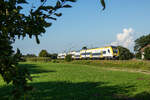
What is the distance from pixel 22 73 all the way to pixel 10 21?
77 cm

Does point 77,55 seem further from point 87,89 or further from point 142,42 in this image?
point 87,89

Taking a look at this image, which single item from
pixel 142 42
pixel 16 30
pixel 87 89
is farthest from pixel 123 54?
pixel 16 30

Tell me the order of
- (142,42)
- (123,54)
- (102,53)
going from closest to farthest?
(102,53) < (123,54) < (142,42)

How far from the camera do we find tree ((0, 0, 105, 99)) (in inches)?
77.9

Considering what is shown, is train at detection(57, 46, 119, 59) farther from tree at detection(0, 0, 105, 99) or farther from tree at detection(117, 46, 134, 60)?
tree at detection(0, 0, 105, 99)

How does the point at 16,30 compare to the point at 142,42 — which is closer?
the point at 16,30

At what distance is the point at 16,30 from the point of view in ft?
8.53

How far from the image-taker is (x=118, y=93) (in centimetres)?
827

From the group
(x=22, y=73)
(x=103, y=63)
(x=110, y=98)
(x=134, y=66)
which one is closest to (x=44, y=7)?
(x=22, y=73)

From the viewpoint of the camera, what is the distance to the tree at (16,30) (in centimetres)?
198

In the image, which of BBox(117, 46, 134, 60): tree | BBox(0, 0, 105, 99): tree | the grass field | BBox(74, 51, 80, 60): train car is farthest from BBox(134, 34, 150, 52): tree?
BBox(0, 0, 105, 99): tree

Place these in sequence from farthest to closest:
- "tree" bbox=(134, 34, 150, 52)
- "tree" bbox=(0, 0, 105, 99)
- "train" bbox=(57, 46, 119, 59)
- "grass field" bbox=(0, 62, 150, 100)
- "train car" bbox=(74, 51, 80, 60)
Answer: "tree" bbox=(134, 34, 150, 52) < "train car" bbox=(74, 51, 80, 60) < "train" bbox=(57, 46, 119, 59) < "grass field" bbox=(0, 62, 150, 100) < "tree" bbox=(0, 0, 105, 99)

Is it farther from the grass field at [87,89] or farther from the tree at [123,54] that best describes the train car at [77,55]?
the grass field at [87,89]

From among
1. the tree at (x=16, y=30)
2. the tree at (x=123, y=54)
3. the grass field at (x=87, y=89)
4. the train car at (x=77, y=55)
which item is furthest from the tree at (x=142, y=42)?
the tree at (x=16, y=30)
